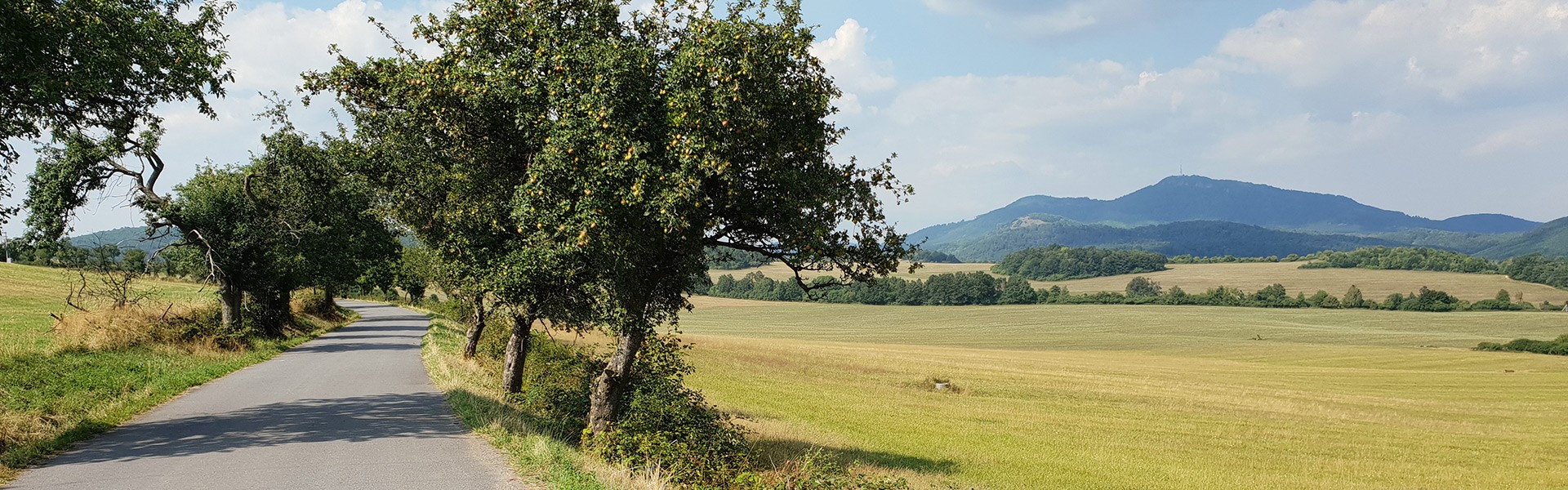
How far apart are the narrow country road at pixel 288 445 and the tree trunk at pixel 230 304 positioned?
10998mm

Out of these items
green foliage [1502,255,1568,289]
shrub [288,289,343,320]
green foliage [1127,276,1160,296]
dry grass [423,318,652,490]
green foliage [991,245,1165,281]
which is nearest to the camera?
dry grass [423,318,652,490]

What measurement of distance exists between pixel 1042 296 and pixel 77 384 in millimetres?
144572

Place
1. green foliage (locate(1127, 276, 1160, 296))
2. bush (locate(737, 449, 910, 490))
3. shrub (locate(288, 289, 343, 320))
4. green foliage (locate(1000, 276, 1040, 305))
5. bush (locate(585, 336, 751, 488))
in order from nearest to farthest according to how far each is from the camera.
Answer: bush (locate(737, 449, 910, 490)) < bush (locate(585, 336, 751, 488)) < shrub (locate(288, 289, 343, 320)) < green foliage (locate(1000, 276, 1040, 305)) < green foliage (locate(1127, 276, 1160, 296))

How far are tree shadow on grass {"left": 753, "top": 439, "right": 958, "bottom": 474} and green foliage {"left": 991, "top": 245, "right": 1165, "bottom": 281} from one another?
16763 centimetres

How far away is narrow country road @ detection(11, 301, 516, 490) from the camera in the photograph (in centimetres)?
950

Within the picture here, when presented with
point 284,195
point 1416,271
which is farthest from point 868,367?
point 1416,271

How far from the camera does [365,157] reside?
51.8 ft

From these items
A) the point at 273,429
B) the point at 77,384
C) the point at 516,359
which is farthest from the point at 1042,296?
the point at 273,429

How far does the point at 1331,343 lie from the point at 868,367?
57906 millimetres

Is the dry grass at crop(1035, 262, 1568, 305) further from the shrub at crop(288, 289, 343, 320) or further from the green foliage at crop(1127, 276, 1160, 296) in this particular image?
the shrub at crop(288, 289, 343, 320)

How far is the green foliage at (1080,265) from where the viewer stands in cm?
18462

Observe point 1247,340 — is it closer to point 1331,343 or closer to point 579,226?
point 1331,343

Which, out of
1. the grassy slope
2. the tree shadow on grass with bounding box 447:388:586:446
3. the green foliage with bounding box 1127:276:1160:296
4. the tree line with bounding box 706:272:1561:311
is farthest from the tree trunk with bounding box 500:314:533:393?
the green foliage with bounding box 1127:276:1160:296

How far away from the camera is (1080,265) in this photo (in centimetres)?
18838
